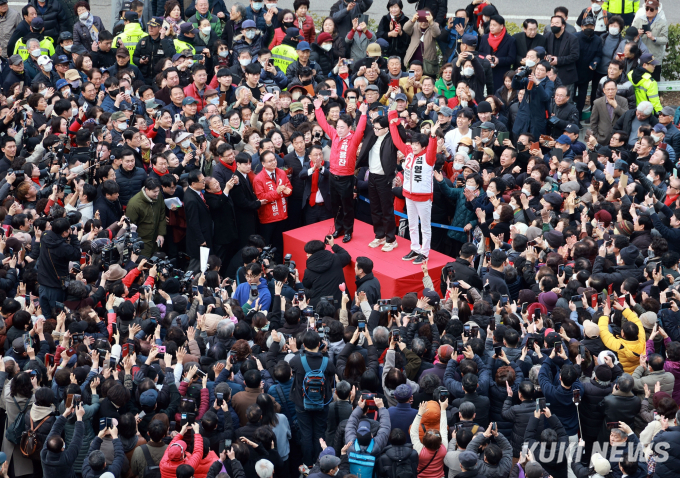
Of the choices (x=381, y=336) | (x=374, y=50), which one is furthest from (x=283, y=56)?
(x=381, y=336)

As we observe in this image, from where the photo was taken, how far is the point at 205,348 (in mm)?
8969

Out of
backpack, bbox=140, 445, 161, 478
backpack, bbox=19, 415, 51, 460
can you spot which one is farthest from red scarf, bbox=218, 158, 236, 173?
backpack, bbox=140, 445, 161, 478

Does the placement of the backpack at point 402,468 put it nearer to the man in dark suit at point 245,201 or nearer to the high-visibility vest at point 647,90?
the man in dark suit at point 245,201

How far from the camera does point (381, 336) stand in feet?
28.9

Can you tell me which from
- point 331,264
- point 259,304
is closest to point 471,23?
point 331,264

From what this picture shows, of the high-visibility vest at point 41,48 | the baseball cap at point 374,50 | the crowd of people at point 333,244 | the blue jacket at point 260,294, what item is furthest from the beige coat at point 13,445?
the baseball cap at point 374,50

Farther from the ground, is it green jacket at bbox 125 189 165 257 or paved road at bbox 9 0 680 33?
paved road at bbox 9 0 680 33

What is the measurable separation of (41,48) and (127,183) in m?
5.03

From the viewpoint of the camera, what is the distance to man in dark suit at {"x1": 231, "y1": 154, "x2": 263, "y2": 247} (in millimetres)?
11992

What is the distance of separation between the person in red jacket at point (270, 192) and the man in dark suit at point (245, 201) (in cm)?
11

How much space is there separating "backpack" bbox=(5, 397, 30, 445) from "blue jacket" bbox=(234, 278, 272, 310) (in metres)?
2.77

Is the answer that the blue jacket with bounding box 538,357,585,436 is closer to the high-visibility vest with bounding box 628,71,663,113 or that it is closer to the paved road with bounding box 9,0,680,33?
the high-visibility vest with bounding box 628,71,663,113

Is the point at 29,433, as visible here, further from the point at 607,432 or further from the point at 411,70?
the point at 411,70

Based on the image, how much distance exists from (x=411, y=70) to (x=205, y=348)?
24.4 feet
